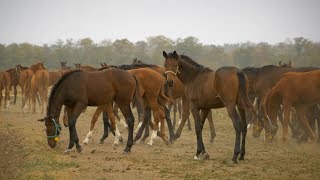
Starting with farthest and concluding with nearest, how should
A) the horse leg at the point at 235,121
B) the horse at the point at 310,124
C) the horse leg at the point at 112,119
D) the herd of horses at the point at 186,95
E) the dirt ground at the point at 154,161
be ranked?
1. the horse at the point at 310,124
2. the horse leg at the point at 112,119
3. the herd of horses at the point at 186,95
4. the horse leg at the point at 235,121
5. the dirt ground at the point at 154,161

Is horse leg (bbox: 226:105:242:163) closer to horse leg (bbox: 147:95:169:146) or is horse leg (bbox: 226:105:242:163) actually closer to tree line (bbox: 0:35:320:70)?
horse leg (bbox: 147:95:169:146)

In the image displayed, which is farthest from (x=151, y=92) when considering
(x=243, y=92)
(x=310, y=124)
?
(x=310, y=124)

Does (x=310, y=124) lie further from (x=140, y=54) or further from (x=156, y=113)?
(x=140, y=54)

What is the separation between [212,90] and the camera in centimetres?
1232

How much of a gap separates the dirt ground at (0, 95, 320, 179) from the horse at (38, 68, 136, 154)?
0.63 meters

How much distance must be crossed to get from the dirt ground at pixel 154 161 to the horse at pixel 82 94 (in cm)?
63

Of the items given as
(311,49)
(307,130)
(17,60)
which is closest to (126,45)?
(17,60)

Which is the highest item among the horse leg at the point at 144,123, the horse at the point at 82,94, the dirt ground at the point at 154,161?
the horse at the point at 82,94

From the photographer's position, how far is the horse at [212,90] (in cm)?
1188

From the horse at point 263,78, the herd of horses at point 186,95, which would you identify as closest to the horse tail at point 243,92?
the herd of horses at point 186,95

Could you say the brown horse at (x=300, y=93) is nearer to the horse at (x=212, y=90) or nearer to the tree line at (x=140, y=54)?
the horse at (x=212, y=90)

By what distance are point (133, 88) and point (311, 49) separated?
61.3 meters

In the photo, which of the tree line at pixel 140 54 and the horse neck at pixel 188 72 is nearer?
the horse neck at pixel 188 72

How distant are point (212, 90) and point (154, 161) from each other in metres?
2.16
